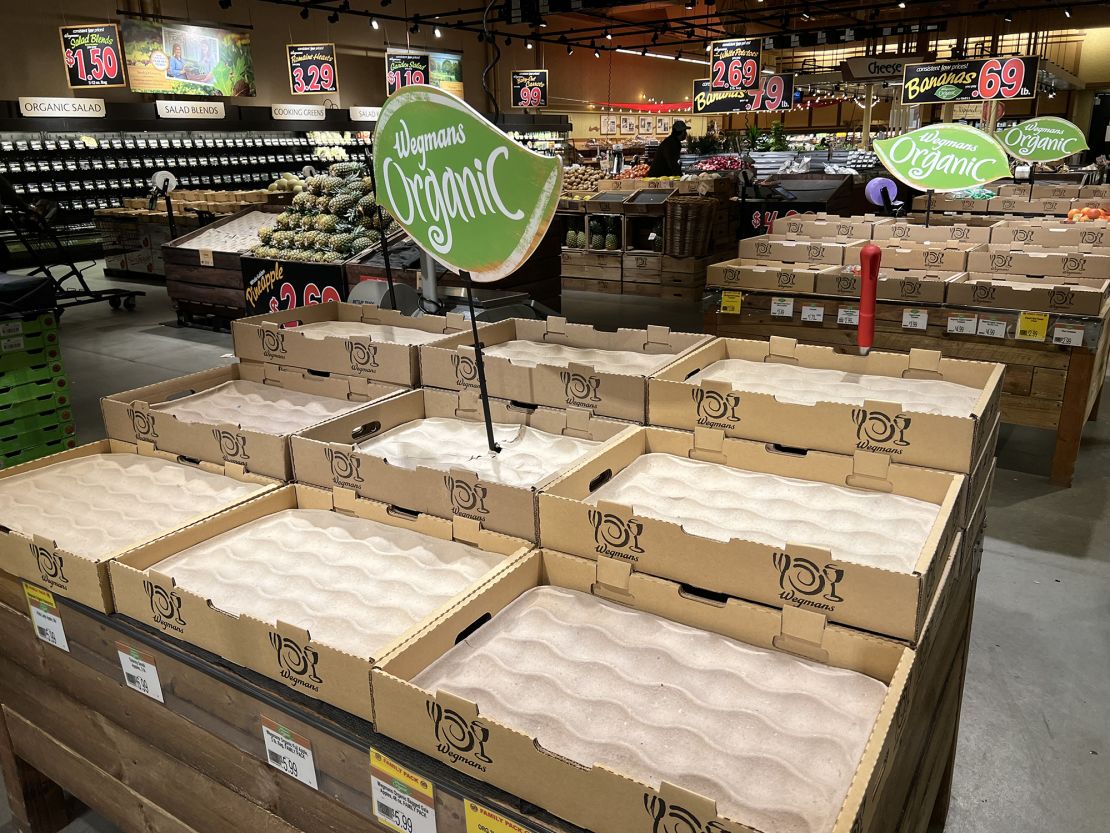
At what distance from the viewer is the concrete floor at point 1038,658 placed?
2297mm

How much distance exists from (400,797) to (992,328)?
13.1 feet

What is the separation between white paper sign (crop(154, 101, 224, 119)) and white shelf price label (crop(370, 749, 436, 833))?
16.4 metres

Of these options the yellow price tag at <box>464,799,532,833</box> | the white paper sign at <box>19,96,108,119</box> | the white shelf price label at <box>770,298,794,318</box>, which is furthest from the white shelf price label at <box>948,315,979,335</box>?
the white paper sign at <box>19,96,108,119</box>

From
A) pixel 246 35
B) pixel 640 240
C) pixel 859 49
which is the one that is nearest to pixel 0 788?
pixel 640 240

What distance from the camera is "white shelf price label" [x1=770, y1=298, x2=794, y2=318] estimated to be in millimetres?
4676

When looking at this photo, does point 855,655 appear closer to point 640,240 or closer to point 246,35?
point 640,240

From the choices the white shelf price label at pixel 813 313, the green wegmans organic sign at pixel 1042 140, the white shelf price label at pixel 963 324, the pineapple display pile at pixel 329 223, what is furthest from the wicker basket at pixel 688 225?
the white shelf price label at pixel 963 324

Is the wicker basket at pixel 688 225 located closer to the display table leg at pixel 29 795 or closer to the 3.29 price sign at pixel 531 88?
the display table leg at pixel 29 795

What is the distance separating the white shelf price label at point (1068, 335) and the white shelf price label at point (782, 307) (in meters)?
1.30

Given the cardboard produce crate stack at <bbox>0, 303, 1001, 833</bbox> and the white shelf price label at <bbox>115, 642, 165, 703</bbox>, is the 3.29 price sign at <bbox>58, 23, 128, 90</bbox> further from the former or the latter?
the white shelf price label at <bbox>115, 642, 165, 703</bbox>

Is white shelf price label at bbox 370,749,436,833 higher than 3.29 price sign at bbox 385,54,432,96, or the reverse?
3.29 price sign at bbox 385,54,432,96

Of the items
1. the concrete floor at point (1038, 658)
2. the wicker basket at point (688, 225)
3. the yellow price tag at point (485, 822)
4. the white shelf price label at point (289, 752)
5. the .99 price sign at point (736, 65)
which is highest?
the .99 price sign at point (736, 65)

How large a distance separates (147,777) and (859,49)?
29.7 m

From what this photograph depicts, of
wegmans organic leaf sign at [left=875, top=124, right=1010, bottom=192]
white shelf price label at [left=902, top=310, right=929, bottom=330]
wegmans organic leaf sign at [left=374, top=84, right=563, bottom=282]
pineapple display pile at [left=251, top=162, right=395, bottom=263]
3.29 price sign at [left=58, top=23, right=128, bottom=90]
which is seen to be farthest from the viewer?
3.29 price sign at [left=58, top=23, right=128, bottom=90]
